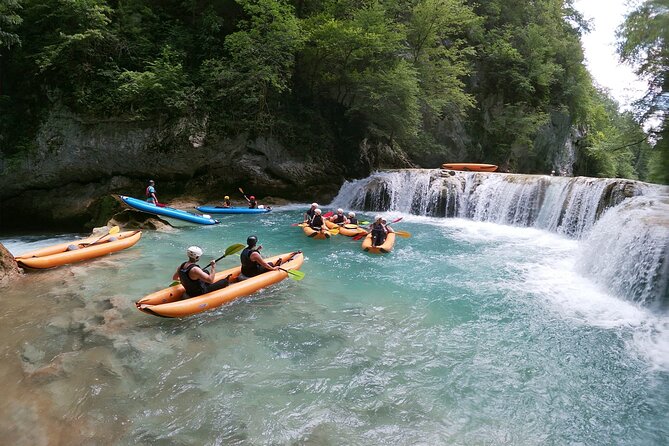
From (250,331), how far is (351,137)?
13534 millimetres

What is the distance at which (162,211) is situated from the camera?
35.0 feet

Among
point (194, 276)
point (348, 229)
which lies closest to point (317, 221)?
point (348, 229)

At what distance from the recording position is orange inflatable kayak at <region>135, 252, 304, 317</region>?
4.62 m

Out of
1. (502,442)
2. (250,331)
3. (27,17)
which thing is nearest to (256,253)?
(250,331)

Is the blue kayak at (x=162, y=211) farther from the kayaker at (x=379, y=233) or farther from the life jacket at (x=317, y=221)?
the kayaker at (x=379, y=233)

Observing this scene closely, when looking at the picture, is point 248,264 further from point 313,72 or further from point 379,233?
point 313,72

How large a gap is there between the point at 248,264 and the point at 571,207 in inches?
366

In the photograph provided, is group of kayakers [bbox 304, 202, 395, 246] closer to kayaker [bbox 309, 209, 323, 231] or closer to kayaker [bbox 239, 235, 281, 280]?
kayaker [bbox 309, 209, 323, 231]

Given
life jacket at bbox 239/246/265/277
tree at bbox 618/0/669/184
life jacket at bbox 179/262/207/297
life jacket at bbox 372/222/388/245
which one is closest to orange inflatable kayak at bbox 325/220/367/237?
life jacket at bbox 372/222/388/245

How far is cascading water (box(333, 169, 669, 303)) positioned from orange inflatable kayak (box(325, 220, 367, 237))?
485 centimetres

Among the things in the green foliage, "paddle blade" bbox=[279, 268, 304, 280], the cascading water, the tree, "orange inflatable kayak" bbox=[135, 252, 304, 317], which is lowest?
"orange inflatable kayak" bbox=[135, 252, 304, 317]

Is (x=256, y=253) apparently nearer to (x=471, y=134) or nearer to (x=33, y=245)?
(x=33, y=245)

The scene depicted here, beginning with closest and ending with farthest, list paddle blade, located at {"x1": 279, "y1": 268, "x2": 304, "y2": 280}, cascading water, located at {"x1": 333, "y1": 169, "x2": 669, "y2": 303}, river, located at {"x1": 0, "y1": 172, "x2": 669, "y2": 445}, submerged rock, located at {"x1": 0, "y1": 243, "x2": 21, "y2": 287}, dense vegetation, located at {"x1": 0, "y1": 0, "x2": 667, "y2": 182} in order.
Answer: river, located at {"x1": 0, "y1": 172, "x2": 669, "y2": 445}
submerged rock, located at {"x1": 0, "y1": 243, "x2": 21, "y2": 287}
cascading water, located at {"x1": 333, "y1": 169, "x2": 669, "y2": 303}
paddle blade, located at {"x1": 279, "y1": 268, "x2": 304, "y2": 280}
dense vegetation, located at {"x1": 0, "y1": 0, "x2": 667, "y2": 182}

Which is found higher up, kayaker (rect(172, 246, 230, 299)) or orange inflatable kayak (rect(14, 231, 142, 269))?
kayaker (rect(172, 246, 230, 299))
